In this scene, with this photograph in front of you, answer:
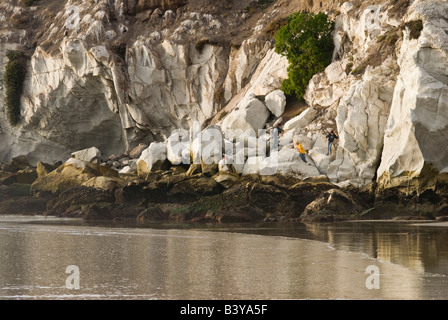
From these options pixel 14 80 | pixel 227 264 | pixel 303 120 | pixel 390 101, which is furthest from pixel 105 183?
pixel 14 80

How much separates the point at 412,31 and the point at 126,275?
21057mm

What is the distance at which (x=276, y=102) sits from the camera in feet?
122

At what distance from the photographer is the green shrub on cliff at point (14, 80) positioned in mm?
52594

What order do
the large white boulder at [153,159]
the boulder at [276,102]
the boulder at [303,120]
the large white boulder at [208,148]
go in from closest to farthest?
the large white boulder at [208,148] → the boulder at [303,120] → the large white boulder at [153,159] → the boulder at [276,102]

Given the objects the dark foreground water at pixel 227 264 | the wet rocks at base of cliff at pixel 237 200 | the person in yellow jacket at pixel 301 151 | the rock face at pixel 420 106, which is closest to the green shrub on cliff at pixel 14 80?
the wet rocks at base of cliff at pixel 237 200

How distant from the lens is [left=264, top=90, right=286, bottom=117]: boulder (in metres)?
37.0

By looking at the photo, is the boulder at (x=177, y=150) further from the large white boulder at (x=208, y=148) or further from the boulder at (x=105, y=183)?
the boulder at (x=105, y=183)

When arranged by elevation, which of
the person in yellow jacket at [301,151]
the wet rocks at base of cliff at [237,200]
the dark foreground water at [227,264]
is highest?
the person in yellow jacket at [301,151]

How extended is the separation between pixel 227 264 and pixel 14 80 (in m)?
45.9

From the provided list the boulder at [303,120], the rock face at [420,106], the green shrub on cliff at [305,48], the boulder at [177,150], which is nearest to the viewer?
the rock face at [420,106]

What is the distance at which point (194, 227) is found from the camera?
2094cm

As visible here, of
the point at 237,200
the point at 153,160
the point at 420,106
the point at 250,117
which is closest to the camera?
the point at 420,106

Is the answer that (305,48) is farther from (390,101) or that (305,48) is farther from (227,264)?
(227,264)

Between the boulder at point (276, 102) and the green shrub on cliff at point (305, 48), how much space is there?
610 mm
